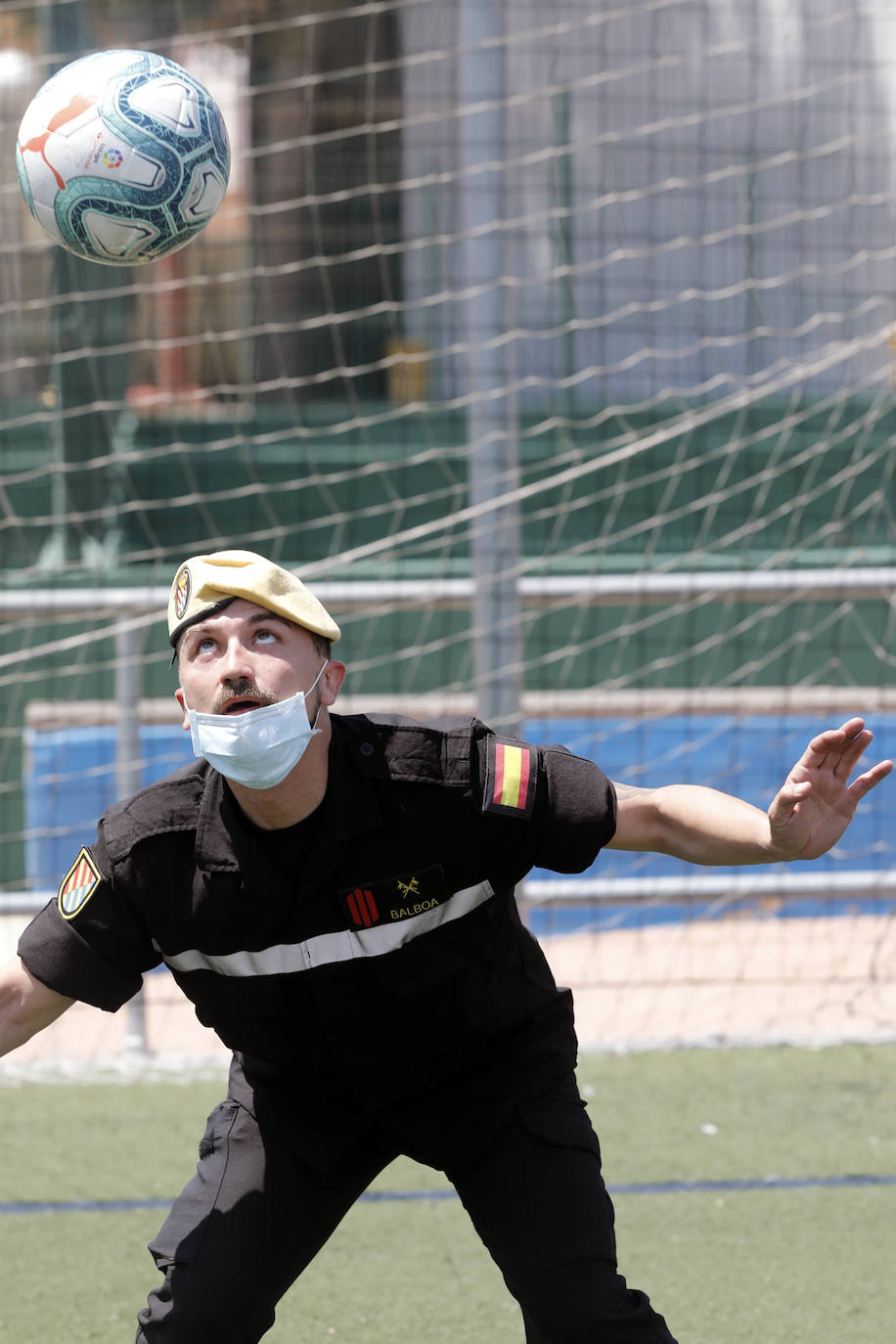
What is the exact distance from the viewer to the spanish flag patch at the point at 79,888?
107 inches

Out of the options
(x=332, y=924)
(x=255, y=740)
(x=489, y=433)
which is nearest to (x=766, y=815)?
(x=332, y=924)

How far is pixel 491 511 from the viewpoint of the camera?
543 cm

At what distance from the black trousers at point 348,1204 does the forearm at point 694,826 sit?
468mm

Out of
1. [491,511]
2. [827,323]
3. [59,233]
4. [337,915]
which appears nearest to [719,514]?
[827,323]

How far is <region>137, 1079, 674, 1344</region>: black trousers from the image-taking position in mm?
2568

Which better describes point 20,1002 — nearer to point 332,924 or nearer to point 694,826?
point 332,924

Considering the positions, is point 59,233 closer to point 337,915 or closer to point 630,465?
point 337,915

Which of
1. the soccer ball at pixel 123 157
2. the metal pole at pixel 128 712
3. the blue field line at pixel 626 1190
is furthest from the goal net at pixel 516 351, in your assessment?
the soccer ball at pixel 123 157

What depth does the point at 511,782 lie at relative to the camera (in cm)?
274

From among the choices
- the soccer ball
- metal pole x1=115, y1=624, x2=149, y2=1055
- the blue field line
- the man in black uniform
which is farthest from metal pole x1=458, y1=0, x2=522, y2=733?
the man in black uniform

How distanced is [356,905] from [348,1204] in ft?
1.92

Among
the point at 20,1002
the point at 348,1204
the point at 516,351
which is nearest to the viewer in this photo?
the point at 20,1002

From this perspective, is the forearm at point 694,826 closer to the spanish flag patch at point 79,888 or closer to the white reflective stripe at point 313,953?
the white reflective stripe at point 313,953

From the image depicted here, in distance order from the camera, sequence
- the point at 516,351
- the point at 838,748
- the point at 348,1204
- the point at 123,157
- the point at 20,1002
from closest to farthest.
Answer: the point at 838,748 → the point at 20,1002 → the point at 348,1204 → the point at 123,157 → the point at 516,351
